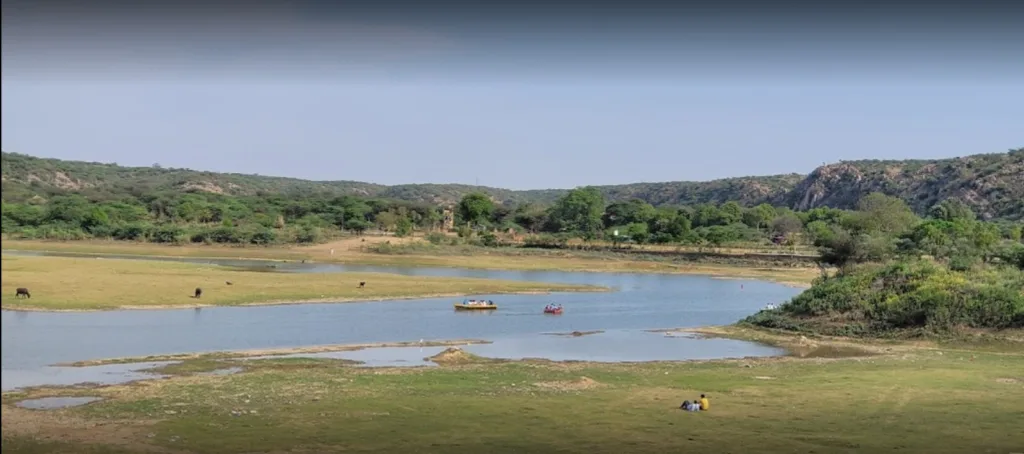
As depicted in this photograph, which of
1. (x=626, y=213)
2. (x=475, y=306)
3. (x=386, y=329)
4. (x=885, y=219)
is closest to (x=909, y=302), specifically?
(x=475, y=306)

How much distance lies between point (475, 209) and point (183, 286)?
11186cm

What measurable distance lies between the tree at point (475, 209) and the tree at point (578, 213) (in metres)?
12.2

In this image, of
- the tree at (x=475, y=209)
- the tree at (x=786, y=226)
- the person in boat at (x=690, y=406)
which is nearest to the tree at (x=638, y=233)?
the tree at (x=786, y=226)

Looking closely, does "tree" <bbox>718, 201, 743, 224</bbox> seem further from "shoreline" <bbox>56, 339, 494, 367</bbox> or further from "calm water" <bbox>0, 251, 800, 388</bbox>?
"shoreline" <bbox>56, 339, 494, 367</bbox>

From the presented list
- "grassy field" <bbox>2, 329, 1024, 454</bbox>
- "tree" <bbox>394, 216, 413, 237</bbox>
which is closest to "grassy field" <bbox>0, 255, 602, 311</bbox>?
"grassy field" <bbox>2, 329, 1024, 454</bbox>

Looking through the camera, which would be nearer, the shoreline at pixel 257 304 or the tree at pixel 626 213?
the shoreline at pixel 257 304

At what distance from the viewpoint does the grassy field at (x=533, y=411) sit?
65.8ft

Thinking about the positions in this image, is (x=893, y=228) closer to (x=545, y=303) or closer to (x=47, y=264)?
(x=545, y=303)

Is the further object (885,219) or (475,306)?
(885,219)

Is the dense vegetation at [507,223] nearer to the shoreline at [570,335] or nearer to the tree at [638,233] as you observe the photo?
the tree at [638,233]

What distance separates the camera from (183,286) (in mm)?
57125

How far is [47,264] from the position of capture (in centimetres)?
6675

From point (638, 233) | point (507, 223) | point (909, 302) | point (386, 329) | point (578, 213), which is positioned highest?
point (578, 213)

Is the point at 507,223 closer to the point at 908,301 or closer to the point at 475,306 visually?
the point at 475,306
